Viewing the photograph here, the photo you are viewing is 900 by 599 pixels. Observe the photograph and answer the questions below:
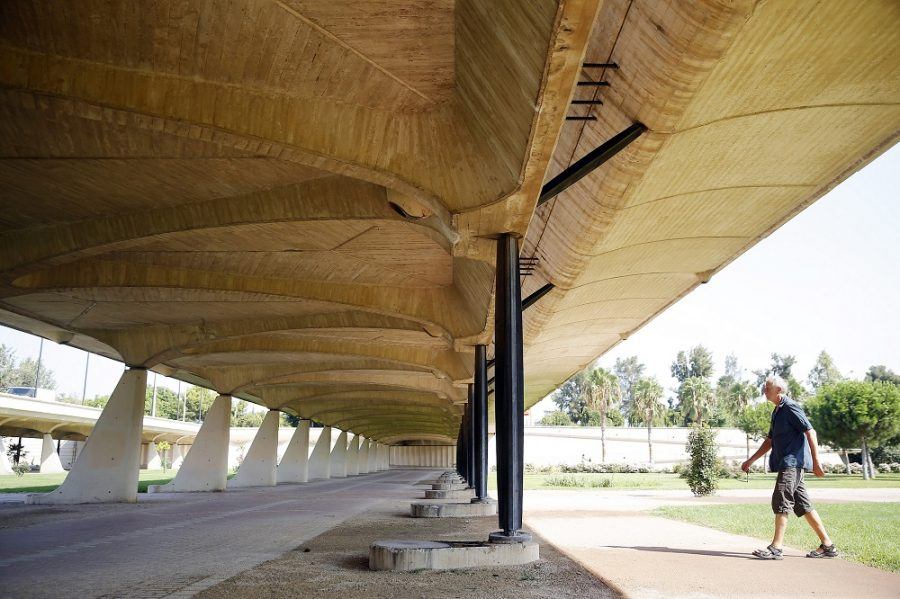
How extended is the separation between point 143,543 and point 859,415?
45.3 m

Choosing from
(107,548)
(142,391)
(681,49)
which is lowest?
(107,548)

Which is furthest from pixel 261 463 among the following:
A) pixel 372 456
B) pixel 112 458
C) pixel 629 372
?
pixel 629 372

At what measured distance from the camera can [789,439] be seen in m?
7.79

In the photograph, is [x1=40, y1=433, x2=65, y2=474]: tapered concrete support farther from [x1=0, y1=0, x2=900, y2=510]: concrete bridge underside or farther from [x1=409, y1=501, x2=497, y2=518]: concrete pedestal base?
[x1=409, y1=501, x2=497, y2=518]: concrete pedestal base

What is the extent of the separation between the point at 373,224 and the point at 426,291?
4.46 m

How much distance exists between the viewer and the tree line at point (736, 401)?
4581cm

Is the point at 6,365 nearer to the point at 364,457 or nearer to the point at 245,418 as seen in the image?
the point at 245,418

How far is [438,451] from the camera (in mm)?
88312

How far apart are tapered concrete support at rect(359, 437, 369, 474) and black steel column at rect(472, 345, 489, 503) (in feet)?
150

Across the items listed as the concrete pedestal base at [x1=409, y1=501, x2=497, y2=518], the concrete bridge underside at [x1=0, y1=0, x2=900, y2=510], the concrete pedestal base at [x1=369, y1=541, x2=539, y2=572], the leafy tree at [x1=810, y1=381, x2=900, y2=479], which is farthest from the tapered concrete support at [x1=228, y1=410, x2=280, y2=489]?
the leafy tree at [x1=810, y1=381, x2=900, y2=479]

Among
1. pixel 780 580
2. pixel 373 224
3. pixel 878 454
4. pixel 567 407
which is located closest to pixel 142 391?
pixel 373 224

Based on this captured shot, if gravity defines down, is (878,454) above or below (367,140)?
below

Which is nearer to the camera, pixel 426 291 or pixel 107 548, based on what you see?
pixel 107 548

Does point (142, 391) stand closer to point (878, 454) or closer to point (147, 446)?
point (878, 454)
